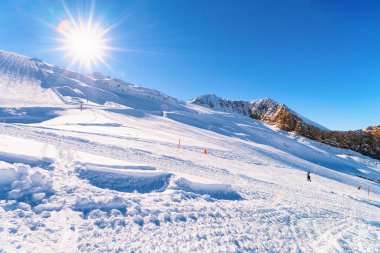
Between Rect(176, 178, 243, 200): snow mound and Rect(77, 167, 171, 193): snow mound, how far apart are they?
21.8 inches

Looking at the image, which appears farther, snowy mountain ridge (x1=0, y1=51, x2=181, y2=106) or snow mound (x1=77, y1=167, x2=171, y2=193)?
snowy mountain ridge (x1=0, y1=51, x2=181, y2=106)

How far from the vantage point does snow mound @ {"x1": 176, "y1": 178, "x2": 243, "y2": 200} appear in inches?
309

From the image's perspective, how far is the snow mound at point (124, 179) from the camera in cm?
681

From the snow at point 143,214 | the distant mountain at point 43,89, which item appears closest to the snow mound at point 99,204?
the snow at point 143,214

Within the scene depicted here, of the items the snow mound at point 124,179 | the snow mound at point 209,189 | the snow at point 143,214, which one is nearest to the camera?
the snow at point 143,214

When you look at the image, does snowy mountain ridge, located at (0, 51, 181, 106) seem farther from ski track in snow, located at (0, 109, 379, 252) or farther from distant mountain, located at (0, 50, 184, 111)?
ski track in snow, located at (0, 109, 379, 252)

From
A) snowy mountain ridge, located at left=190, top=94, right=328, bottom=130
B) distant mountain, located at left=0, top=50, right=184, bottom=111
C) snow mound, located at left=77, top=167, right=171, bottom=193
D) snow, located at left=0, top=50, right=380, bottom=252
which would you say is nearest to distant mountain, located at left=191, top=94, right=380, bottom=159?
snowy mountain ridge, located at left=190, top=94, right=328, bottom=130

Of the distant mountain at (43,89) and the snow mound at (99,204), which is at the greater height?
the distant mountain at (43,89)

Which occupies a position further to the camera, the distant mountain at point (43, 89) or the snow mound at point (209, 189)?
the distant mountain at point (43, 89)

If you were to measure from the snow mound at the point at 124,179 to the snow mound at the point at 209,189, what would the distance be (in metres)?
0.55

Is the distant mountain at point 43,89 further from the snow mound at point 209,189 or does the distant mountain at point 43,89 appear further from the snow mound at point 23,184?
the snow mound at point 209,189

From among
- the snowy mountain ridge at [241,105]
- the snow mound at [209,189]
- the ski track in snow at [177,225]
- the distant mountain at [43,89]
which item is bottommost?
the ski track in snow at [177,225]

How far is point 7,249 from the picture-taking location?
146 inches

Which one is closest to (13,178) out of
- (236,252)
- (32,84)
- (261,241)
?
(236,252)
